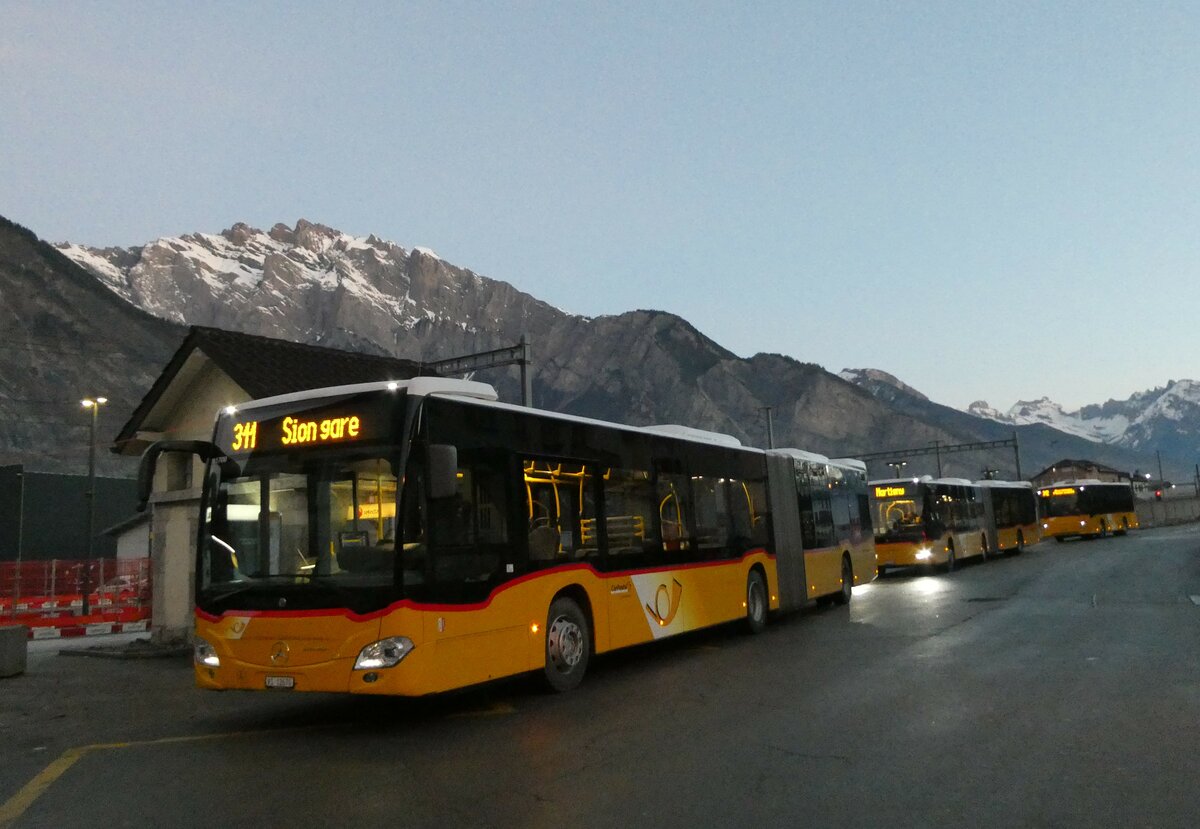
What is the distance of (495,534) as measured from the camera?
8898mm

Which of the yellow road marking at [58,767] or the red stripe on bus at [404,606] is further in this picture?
the red stripe on bus at [404,606]

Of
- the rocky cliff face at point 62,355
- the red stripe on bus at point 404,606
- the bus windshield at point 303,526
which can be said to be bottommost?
the red stripe on bus at point 404,606

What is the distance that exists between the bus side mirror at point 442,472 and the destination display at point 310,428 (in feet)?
1.92

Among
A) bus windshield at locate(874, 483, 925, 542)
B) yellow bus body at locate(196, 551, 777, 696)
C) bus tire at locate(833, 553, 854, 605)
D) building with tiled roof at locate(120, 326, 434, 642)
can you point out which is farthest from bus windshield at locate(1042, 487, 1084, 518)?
yellow bus body at locate(196, 551, 777, 696)

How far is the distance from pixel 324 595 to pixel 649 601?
465 centimetres

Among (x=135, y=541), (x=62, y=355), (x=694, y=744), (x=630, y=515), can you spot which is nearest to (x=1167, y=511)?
(x=135, y=541)

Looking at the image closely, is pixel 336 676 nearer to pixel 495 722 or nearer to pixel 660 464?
pixel 495 722

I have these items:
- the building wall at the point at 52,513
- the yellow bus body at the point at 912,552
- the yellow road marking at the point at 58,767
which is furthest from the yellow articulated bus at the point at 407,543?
the building wall at the point at 52,513

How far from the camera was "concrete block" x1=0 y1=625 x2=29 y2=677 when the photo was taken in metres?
14.4

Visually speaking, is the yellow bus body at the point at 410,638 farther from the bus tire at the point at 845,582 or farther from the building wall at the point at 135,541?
the building wall at the point at 135,541

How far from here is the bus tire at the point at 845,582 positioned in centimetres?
1861

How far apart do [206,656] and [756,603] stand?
8.62m

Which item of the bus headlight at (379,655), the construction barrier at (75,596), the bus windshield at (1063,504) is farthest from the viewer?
the bus windshield at (1063,504)

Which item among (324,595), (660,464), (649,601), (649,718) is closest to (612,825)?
(649,718)
